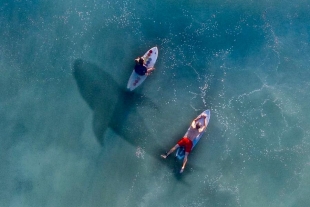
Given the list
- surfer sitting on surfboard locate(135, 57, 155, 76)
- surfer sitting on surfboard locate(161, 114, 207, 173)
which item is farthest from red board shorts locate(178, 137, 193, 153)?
surfer sitting on surfboard locate(135, 57, 155, 76)

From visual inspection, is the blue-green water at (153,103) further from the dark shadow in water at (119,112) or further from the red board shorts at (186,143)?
the red board shorts at (186,143)

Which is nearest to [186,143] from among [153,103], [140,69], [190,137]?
[190,137]

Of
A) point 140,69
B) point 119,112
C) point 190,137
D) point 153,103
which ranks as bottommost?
point 190,137

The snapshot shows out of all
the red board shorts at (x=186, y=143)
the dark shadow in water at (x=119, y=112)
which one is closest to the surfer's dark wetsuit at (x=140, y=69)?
the dark shadow in water at (x=119, y=112)

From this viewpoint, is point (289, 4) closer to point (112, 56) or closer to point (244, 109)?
point (244, 109)

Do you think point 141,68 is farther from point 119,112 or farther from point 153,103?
point 119,112

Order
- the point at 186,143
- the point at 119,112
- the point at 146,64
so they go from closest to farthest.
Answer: the point at 186,143
the point at 146,64
the point at 119,112

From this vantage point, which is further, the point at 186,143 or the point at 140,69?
the point at 140,69
